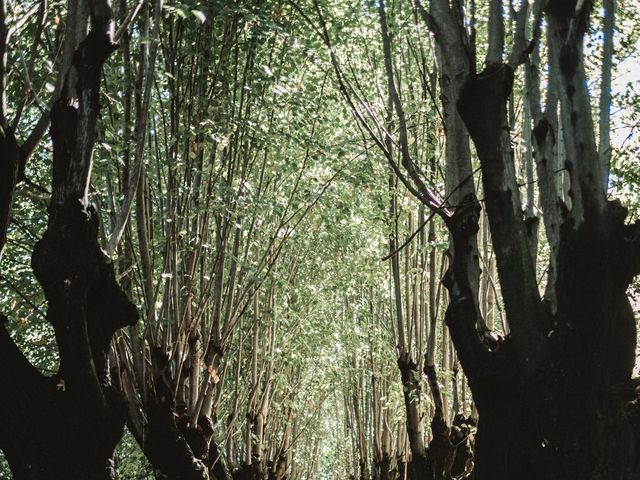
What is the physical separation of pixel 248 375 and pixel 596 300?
1237 centimetres

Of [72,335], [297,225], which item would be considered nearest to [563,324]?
[72,335]

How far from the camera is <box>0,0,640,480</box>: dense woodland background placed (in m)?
4.91

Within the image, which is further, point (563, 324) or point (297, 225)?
point (297, 225)

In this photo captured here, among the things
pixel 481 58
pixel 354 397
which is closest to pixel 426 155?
pixel 481 58

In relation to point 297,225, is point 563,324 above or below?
below

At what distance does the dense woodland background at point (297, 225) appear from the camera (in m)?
4.91

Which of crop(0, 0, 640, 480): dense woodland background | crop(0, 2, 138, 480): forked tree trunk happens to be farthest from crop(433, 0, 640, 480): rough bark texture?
crop(0, 2, 138, 480): forked tree trunk

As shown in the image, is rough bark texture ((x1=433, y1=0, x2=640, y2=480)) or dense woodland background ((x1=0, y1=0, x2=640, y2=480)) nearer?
rough bark texture ((x1=433, y1=0, x2=640, y2=480))

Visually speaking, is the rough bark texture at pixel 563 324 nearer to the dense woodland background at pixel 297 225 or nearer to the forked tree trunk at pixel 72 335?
the dense woodland background at pixel 297 225

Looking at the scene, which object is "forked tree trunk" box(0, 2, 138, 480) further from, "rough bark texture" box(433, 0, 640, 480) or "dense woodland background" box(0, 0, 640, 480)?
"rough bark texture" box(433, 0, 640, 480)

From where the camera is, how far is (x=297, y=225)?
12836 millimetres

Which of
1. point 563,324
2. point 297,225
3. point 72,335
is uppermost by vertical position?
point 297,225

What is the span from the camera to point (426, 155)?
1334cm

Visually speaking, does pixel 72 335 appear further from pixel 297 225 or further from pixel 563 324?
pixel 297 225
